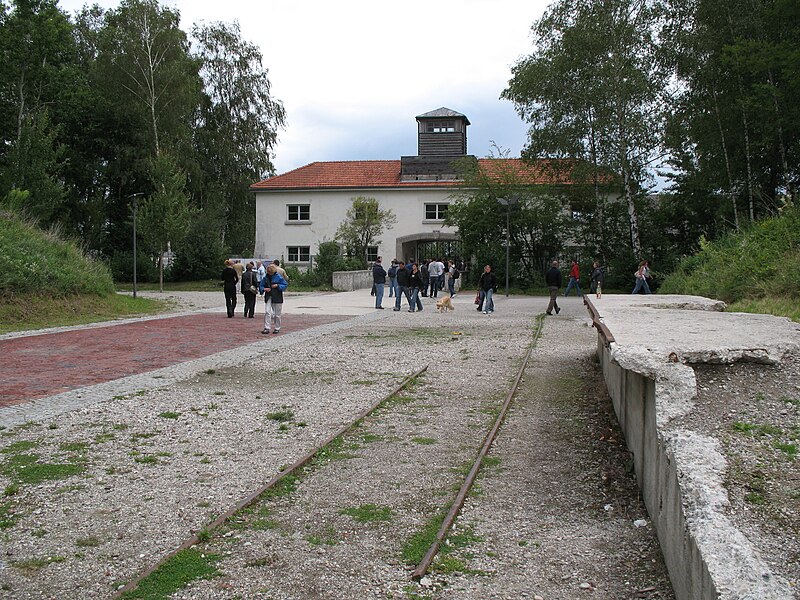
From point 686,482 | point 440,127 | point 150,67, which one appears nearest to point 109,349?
point 686,482

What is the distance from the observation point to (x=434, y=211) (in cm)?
4872

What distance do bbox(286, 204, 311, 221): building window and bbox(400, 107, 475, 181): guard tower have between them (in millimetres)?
6440

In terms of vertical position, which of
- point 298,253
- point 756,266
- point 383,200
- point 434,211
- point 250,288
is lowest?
point 250,288

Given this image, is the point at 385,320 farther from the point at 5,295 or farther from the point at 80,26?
the point at 80,26

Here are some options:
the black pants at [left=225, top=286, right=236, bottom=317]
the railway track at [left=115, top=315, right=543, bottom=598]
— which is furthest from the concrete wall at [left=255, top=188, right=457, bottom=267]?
the railway track at [left=115, top=315, right=543, bottom=598]

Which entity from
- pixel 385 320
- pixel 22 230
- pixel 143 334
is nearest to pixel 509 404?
pixel 143 334

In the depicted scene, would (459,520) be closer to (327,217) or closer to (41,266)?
(41,266)

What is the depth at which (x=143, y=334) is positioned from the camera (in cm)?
1711

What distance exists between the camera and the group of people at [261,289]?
57.4 ft

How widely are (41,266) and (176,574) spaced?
19474mm

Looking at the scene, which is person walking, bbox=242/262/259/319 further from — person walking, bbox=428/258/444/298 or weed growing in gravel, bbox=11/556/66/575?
weed growing in gravel, bbox=11/556/66/575

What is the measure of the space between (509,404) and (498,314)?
14677mm

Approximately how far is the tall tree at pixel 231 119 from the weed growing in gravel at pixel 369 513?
4542 centimetres

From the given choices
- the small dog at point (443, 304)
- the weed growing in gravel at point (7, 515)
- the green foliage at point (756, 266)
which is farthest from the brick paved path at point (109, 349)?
the green foliage at point (756, 266)
